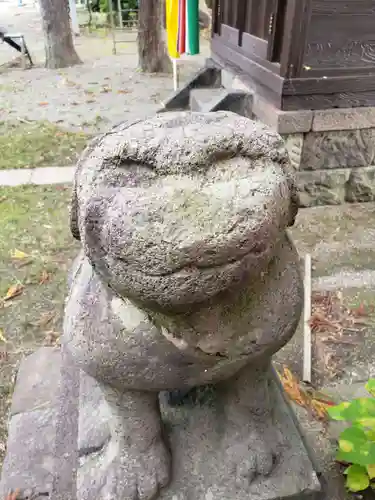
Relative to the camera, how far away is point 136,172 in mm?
784

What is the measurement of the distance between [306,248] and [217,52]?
8.89 feet

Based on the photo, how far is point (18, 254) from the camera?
11.3 ft

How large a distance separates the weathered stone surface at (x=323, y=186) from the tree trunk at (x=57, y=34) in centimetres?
638

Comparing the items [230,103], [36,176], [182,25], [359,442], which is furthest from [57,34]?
[359,442]

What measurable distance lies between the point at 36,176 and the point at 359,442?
12.2 ft

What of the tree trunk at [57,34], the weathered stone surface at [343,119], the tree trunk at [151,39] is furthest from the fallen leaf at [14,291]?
the tree trunk at [57,34]

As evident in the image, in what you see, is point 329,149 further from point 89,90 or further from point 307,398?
point 89,90

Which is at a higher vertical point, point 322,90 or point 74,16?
point 322,90

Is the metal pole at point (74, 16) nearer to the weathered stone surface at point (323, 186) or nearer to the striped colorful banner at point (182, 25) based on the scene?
the striped colorful banner at point (182, 25)

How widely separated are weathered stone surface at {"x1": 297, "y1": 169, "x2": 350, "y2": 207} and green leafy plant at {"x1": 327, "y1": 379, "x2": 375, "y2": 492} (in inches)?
90.9

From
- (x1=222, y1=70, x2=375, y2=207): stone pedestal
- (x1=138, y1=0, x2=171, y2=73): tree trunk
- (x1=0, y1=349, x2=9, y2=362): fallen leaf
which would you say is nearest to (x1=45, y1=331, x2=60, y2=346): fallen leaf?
(x1=0, y1=349, x2=9, y2=362): fallen leaf

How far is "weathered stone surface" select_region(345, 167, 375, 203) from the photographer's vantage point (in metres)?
3.81

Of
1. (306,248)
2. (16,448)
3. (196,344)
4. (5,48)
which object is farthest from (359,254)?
(5,48)

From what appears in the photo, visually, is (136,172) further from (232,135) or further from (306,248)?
(306,248)
